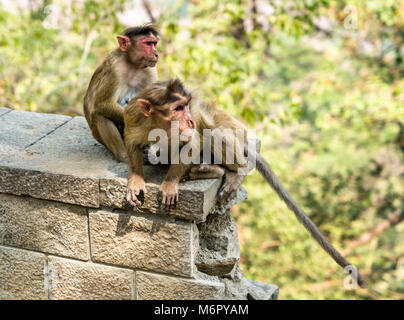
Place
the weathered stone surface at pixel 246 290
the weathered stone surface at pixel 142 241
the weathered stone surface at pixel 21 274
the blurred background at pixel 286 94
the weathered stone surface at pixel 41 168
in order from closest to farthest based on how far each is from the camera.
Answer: the weathered stone surface at pixel 142 241 → the weathered stone surface at pixel 41 168 → the weathered stone surface at pixel 21 274 → the weathered stone surface at pixel 246 290 → the blurred background at pixel 286 94

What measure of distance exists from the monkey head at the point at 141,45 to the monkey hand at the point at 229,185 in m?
1.19

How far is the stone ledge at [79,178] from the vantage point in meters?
2.72

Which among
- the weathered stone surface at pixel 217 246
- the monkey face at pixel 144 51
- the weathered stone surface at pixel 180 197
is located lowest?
the weathered stone surface at pixel 217 246

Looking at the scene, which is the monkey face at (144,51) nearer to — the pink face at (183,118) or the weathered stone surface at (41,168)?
the weathered stone surface at (41,168)

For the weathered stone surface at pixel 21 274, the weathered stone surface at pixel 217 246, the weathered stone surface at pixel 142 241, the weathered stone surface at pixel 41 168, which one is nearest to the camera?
the weathered stone surface at pixel 142 241

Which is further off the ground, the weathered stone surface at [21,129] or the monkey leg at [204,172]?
the weathered stone surface at [21,129]

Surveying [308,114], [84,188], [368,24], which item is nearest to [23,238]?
[84,188]

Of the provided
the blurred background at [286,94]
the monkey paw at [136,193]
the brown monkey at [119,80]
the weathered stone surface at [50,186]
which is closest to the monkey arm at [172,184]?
the monkey paw at [136,193]

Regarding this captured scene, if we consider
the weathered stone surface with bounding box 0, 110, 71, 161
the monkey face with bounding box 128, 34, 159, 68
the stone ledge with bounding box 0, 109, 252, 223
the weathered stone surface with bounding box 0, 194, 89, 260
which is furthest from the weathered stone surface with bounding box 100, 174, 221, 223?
the monkey face with bounding box 128, 34, 159, 68

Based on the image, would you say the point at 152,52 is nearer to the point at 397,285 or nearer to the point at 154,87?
the point at 154,87

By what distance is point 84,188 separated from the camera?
2844mm

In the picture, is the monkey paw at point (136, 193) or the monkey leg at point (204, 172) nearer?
the monkey paw at point (136, 193)

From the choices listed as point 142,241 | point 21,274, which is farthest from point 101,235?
point 21,274
